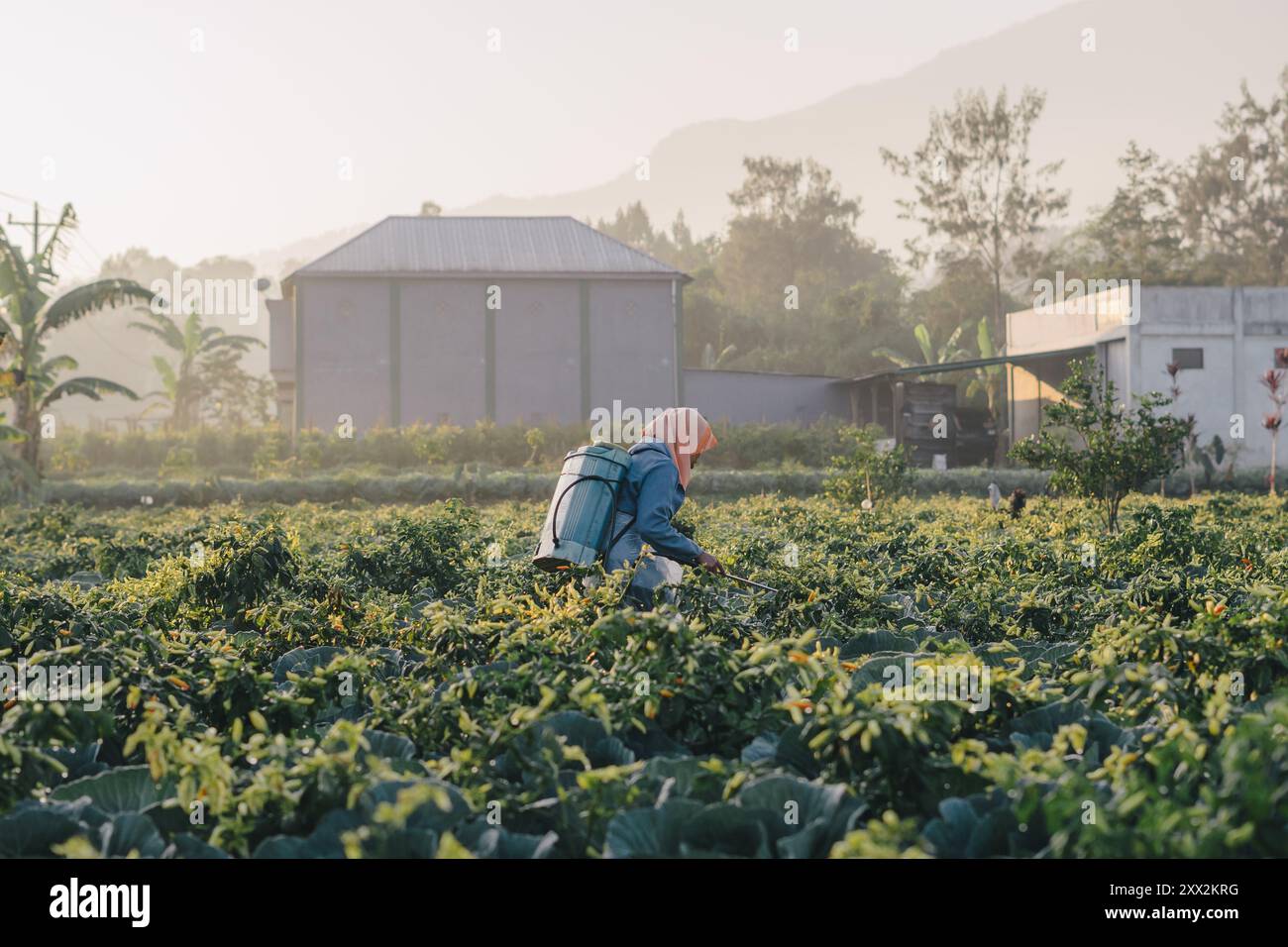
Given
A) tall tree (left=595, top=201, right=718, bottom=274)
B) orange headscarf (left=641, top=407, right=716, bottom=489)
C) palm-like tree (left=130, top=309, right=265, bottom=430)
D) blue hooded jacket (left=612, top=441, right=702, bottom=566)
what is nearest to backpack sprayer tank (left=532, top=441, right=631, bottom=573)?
blue hooded jacket (left=612, top=441, right=702, bottom=566)

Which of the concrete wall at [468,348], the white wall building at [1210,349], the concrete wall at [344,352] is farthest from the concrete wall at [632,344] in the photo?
the white wall building at [1210,349]

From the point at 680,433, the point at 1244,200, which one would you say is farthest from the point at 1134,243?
the point at 680,433

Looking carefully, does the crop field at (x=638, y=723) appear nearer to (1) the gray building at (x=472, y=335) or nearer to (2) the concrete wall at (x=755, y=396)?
(1) the gray building at (x=472, y=335)

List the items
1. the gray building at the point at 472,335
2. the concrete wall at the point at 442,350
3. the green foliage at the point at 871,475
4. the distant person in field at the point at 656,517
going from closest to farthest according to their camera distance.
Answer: the distant person in field at the point at 656,517, the green foliage at the point at 871,475, the gray building at the point at 472,335, the concrete wall at the point at 442,350

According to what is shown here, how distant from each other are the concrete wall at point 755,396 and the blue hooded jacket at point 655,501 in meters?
30.6

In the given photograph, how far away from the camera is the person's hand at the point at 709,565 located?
18.4 feet

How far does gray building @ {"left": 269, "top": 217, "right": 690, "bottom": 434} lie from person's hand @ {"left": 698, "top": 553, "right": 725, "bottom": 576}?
2962 cm

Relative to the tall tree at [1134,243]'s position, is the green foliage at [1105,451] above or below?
below

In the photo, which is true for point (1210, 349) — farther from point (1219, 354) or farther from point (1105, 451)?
point (1105, 451)

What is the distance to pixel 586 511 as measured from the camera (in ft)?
18.7

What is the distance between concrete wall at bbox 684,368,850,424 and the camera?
121 feet

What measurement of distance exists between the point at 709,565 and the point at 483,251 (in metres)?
33.0

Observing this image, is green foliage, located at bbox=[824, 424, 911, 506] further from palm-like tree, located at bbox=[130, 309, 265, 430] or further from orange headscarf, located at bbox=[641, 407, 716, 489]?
palm-like tree, located at bbox=[130, 309, 265, 430]
